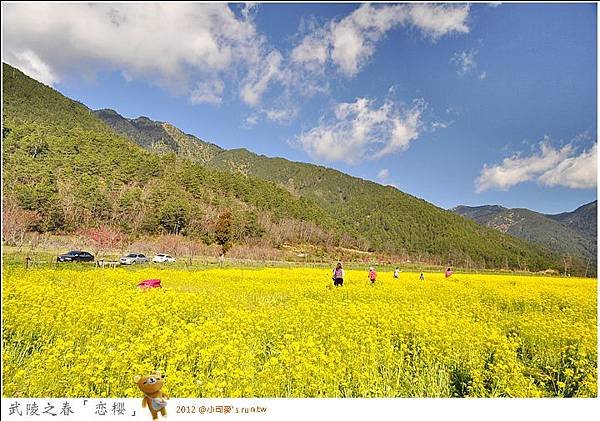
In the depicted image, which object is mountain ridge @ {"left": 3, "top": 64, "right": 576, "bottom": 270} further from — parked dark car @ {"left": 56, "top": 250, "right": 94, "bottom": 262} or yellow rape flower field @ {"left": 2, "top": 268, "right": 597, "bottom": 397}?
yellow rape flower field @ {"left": 2, "top": 268, "right": 597, "bottom": 397}

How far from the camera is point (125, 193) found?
28875mm

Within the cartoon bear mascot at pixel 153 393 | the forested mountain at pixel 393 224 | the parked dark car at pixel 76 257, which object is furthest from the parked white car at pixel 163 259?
the cartoon bear mascot at pixel 153 393

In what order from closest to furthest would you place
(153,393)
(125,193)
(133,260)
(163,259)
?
(153,393) < (133,260) < (163,259) < (125,193)

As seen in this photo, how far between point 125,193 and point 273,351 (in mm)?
27434

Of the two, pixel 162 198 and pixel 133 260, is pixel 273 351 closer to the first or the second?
pixel 133 260

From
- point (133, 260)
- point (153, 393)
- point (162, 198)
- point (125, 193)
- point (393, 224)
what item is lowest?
point (153, 393)

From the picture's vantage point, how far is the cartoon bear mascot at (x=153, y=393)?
2.92 metres

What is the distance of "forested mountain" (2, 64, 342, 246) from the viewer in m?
22.1

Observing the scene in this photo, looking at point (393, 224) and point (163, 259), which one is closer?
point (163, 259)

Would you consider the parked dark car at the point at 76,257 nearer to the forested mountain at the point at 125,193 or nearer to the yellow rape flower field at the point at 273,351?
the forested mountain at the point at 125,193

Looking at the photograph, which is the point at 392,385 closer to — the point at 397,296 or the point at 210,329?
the point at 210,329

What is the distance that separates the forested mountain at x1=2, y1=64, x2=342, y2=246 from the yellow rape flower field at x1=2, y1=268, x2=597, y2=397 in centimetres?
1408

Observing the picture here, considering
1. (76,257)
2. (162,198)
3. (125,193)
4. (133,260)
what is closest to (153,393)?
(76,257)

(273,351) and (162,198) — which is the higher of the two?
(162,198)
